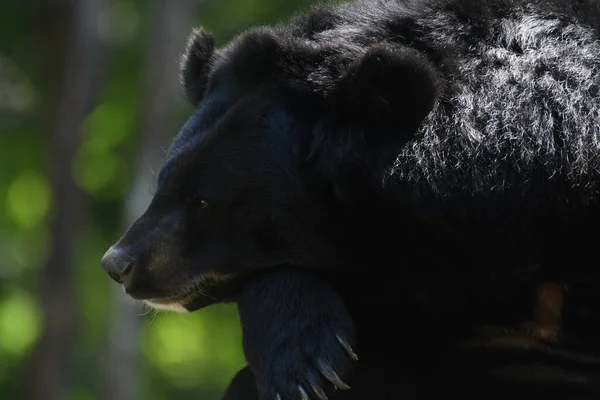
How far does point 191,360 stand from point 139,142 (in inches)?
309

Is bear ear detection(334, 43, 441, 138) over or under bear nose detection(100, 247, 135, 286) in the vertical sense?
over

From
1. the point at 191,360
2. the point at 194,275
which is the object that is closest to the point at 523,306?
the point at 194,275

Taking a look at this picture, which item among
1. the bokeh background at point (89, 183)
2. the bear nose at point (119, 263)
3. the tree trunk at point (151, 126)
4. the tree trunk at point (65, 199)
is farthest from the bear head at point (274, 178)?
the tree trunk at point (65, 199)

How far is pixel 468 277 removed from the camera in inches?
142

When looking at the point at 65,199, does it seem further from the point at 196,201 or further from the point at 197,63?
the point at 196,201

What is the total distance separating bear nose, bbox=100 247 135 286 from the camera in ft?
12.4

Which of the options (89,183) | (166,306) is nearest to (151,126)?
(89,183)

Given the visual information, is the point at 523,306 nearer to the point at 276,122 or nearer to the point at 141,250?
the point at 276,122

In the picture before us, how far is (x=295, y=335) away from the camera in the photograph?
3.55m

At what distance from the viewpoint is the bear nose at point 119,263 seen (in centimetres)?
379

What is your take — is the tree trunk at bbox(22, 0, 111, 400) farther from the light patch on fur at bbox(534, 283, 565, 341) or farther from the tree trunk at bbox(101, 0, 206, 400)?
the light patch on fur at bbox(534, 283, 565, 341)

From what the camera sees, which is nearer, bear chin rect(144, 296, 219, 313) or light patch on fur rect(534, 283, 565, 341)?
light patch on fur rect(534, 283, 565, 341)

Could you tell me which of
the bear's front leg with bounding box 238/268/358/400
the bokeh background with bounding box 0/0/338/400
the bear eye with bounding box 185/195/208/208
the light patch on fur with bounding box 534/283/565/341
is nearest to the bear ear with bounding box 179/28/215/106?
the bear eye with bounding box 185/195/208/208

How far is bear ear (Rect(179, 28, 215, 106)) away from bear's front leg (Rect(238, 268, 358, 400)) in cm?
101
